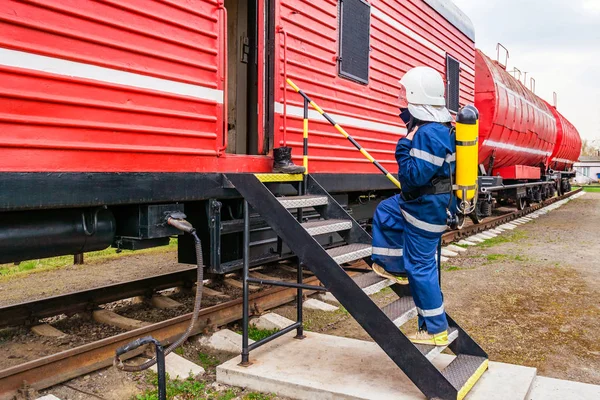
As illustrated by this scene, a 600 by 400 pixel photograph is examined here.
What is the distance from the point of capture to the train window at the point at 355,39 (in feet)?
18.2

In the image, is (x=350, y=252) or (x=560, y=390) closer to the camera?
(x=560, y=390)

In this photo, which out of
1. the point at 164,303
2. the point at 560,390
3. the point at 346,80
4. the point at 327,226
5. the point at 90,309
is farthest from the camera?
the point at 346,80

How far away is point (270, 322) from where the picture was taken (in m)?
4.49

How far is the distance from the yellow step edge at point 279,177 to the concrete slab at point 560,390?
2.20 m

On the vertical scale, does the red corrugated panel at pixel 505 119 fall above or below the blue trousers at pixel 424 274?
above

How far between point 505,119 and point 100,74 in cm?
1057

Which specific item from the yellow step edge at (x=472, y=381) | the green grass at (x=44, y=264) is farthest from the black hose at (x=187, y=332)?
the green grass at (x=44, y=264)

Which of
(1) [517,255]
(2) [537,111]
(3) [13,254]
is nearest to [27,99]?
(3) [13,254]

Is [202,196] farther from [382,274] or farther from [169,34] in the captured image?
[382,274]

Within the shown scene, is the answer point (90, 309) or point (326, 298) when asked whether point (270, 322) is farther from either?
point (90, 309)

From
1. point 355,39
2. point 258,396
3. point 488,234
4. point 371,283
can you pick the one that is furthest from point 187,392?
point 488,234

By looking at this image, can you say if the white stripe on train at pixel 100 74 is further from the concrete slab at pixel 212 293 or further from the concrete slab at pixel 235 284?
the concrete slab at pixel 235 284

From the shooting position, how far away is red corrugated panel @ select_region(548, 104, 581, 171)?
19.6m

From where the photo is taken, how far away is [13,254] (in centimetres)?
303
